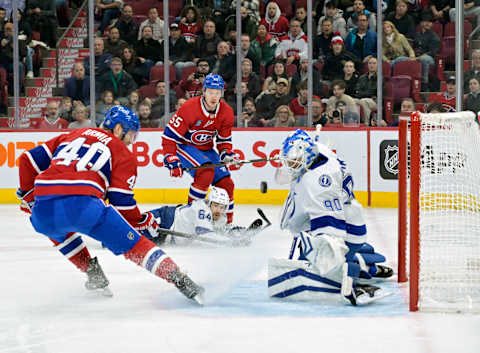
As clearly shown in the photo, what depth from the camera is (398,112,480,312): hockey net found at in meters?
3.14

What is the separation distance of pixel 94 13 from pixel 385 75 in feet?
9.78

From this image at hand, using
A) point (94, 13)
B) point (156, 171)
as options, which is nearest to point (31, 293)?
point (156, 171)

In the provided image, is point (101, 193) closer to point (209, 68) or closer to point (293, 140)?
point (293, 140)

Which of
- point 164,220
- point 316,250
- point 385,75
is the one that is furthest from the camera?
point 385,75

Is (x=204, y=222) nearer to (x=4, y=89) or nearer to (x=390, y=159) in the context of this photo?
(x=390, y=159)

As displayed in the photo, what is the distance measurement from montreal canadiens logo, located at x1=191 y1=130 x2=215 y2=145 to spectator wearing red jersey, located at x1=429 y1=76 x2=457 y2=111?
244 centimetres

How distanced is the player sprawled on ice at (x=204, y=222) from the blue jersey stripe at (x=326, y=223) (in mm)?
1620

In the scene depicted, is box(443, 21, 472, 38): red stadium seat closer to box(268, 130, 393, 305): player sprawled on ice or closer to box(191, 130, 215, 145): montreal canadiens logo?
box(191, 130, 215, 145): montreal canadiens logo

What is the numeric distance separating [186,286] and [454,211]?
1.41 metres

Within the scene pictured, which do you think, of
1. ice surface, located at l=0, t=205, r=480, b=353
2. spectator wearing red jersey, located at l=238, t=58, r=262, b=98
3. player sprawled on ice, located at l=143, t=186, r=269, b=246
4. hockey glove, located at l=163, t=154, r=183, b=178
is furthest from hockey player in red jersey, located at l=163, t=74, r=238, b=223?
spectator wearing red jersey, located at l=238, t=58, r=262, b=98

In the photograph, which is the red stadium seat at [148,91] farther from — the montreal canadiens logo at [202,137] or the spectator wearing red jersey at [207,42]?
the montreal canadiens logo at [202,137]

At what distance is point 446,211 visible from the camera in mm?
3906

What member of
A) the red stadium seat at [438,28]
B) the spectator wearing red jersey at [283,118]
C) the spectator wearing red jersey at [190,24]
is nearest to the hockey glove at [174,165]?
the spectator wearing red jersey at [283,118]

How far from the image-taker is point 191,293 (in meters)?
3.25
